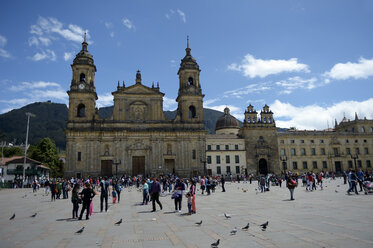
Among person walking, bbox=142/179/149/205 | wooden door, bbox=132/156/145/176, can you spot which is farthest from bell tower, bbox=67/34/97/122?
person walking, bbox=142/179/149/205

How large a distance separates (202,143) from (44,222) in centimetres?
4062

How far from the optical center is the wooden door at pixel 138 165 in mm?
48594

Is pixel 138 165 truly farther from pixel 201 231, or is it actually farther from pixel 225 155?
pixel 201 231

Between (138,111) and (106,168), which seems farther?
(138,111)

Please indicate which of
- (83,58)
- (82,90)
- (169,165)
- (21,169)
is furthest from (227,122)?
(21,169)

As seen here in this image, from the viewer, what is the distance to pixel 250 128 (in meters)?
58.8

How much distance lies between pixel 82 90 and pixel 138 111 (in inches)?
416

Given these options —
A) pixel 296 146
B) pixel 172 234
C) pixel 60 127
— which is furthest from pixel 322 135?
pixel 60 127

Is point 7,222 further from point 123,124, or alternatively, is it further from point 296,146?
point 296,146

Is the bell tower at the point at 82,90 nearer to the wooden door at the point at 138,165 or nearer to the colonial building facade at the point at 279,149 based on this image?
the wooden door at the point at 138,165

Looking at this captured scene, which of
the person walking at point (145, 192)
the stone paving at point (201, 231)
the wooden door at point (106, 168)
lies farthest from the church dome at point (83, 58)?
the stone paving at point (201, 231)

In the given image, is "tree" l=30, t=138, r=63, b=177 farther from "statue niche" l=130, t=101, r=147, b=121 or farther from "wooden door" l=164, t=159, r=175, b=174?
"wooden door" l=164, t=159, r=175, b=174

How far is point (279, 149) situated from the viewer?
60.7 m

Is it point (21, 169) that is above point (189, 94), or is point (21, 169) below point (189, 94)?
below
